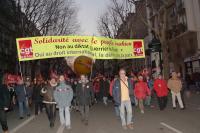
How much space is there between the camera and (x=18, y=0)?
42.6 metres

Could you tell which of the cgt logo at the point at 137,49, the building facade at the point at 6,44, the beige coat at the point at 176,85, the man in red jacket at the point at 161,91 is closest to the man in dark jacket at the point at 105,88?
the cgt logo at the point at 137,49

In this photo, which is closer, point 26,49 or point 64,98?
point 64,98

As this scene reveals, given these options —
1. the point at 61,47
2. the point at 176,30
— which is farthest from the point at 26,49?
the point at 176,30

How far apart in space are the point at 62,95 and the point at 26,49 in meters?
4.97

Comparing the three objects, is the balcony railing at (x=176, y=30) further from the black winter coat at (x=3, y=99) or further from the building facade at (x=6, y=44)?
the black winter coat at (x=3, y=99)

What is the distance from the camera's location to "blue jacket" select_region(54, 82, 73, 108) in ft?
47.4

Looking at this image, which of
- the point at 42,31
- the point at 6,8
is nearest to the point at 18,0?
the point at 42,31

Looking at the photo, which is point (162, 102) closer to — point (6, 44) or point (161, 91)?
point (161, 91)

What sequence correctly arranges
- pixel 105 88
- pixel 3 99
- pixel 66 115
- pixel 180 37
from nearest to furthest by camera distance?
pixel 3 99 → pixel 66 115 → pixel 105 88 → pixel 180 37

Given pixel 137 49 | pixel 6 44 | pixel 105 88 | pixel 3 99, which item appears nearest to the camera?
pixel 3 99

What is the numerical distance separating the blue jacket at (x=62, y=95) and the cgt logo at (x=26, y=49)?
4.65 m

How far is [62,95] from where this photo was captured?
14.5m

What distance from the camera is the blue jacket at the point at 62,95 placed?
14.5 metres

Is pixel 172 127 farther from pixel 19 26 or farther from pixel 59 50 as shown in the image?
pixel 19 26
